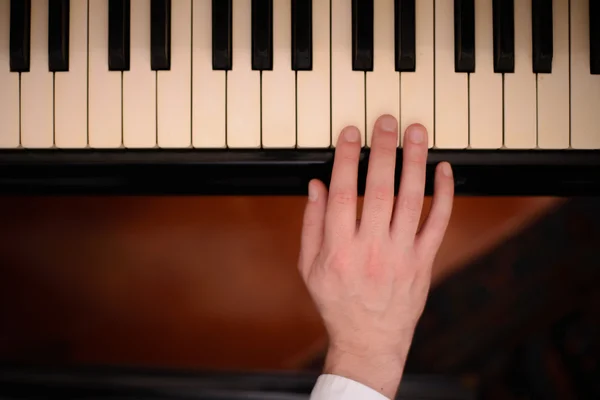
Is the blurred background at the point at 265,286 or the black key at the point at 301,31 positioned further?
the blurred background at the point at 265,286

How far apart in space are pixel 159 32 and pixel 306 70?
0.21 m

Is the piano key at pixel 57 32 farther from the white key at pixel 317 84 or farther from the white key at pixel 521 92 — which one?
the white key at pixel 521 92

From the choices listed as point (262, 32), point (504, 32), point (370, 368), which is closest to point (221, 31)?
point (262, 32)

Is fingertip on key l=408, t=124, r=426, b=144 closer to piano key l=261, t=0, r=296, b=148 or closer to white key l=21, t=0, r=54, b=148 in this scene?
piano key l=261, t=0, r=296, b=148

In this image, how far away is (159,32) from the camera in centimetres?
68

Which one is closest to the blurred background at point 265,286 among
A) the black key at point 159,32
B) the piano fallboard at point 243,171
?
the piano fallboard at point 243,171

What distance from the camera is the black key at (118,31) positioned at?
681 millimetres

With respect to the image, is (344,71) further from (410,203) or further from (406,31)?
(410,203)

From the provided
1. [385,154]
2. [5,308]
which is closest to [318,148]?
[385,154]

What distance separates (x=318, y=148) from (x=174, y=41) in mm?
254

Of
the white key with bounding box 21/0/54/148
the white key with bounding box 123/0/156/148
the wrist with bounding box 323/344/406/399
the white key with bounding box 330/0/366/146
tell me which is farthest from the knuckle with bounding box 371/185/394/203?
the white key with bounding box 21/0/54/148

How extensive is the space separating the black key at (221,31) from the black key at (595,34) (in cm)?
51

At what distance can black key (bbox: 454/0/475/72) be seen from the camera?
0.67 metres

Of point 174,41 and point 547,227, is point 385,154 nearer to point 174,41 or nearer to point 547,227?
point 174,41
